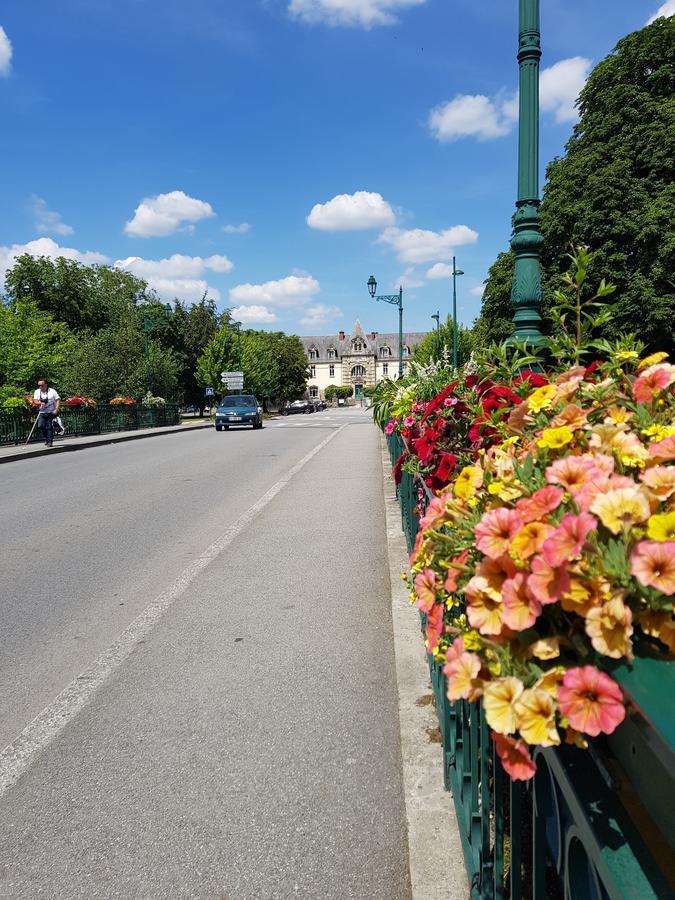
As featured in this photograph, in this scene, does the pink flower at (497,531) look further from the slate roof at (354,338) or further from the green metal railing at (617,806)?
the slate roof at (354,338)

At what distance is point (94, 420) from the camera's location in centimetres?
2727

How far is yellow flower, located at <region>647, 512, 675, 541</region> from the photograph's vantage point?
0.96 metres

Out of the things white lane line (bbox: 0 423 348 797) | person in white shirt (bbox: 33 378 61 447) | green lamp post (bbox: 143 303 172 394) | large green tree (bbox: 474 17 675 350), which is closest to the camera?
white lane line (bbox: 0 423 348 797)

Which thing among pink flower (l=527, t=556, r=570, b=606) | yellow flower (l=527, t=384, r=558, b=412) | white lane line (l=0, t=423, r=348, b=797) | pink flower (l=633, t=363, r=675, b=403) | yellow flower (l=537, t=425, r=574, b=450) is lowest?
white lane line (l=0, t=423, r=348, b=797)

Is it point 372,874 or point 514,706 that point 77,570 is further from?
point 514,706

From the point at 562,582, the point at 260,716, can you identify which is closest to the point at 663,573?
the point at 562,582

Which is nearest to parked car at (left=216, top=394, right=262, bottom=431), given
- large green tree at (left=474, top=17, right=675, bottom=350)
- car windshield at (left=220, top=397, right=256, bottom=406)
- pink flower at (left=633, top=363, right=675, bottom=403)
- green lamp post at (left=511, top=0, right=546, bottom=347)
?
car windshield at (left=220, top=397, right=256, bottom=406)

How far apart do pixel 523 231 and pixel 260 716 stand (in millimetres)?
4454

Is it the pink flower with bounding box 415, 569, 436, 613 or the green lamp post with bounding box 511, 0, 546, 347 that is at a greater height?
the green lamp post with bounding box 511, 0, 546, 347

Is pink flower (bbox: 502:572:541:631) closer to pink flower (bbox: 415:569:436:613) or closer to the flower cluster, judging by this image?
the flower cluster

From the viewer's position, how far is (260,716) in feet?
10.6

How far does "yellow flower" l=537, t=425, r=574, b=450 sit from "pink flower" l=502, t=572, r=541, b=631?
0.41m

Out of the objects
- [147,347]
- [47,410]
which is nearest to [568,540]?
[47,410]

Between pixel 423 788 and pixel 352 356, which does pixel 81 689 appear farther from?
pixel 352 356
